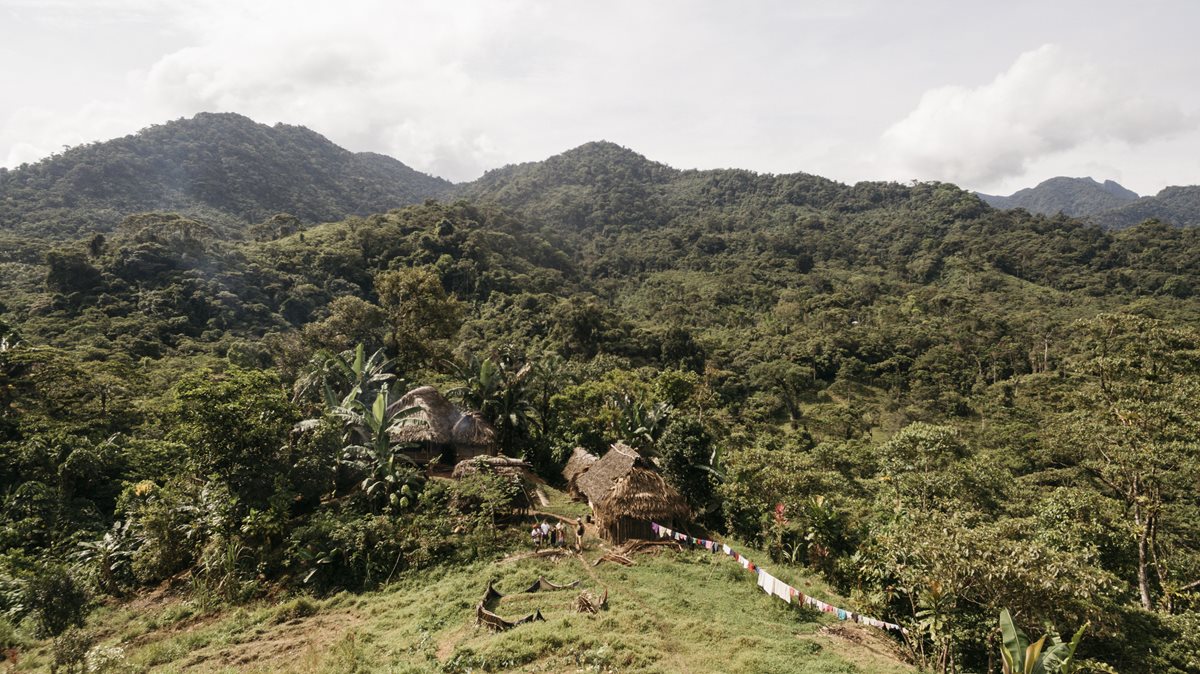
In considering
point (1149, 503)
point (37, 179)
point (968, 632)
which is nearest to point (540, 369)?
point (968, 632)

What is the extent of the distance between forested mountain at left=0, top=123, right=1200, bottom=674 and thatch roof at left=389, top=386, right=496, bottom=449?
1679 millimetres

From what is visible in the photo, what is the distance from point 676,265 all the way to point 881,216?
218 feet

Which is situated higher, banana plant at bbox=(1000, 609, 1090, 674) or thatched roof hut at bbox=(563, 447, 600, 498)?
banana plant at bbox=(1000, 609, 1090, 674)

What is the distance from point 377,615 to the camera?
13.2 meters

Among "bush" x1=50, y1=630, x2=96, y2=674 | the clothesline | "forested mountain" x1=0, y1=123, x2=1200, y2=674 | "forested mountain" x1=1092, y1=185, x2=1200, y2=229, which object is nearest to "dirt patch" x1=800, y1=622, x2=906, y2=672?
the clothesline

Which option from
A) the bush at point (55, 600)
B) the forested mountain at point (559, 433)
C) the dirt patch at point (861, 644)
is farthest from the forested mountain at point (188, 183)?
the dirt patch at point (861, 644)

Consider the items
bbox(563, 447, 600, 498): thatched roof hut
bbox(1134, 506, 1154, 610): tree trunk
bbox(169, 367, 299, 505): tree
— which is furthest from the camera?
bbox(563, 447, 600, 498): thatched roof hut

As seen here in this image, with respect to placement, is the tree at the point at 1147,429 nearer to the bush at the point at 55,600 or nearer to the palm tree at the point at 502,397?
the palm tree at the point at 502,397

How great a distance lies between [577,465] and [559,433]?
155 inches

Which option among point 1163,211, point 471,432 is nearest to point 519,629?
point 471,432

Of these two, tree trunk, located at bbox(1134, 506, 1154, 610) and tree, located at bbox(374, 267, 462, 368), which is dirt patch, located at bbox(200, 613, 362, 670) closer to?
tree, located at bbox(374, 267, 462, 368)

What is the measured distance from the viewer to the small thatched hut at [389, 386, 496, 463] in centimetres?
2222

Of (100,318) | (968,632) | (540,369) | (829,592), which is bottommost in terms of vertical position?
(829,592)

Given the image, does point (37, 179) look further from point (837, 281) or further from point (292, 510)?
point (837, 281)
